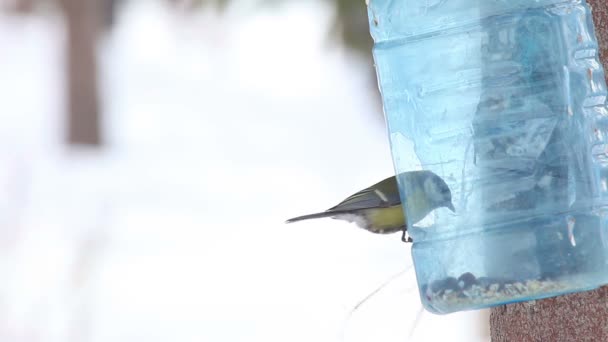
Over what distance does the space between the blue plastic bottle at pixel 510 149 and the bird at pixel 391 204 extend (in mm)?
29

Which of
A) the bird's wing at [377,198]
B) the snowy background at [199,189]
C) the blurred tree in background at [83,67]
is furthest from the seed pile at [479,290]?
the blurred tree in background at [83,67]

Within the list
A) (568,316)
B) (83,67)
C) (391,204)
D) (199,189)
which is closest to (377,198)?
(391,204)

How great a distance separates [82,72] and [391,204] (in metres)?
10.8

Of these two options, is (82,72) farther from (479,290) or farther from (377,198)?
(479,290)

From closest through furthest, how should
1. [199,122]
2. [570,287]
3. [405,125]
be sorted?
[570,287]
[405,125]
[199,122]

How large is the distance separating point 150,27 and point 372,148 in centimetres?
555

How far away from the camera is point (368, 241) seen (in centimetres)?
1016

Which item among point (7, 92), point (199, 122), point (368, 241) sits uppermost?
point (7, 92)

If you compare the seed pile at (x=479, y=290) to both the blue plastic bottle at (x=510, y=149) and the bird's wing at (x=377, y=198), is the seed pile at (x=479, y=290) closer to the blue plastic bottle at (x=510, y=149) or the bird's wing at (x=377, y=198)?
the blue plastic bottle at (x=510, y=149)

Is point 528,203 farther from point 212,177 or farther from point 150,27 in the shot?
point 150,27

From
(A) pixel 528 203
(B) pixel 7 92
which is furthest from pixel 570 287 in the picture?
(B) pixel 7 92

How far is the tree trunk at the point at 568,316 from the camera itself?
2.44 m

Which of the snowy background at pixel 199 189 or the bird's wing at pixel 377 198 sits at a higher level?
the bird's wing at pixel 377 198

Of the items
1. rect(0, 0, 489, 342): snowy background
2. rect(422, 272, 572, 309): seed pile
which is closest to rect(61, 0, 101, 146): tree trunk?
rect(0, 0, 489, 342): snowy background
